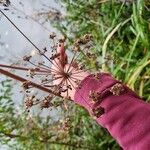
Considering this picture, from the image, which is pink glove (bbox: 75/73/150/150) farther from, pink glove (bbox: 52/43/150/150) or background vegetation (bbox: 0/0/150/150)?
background vegetation (bbox: 0/0/150/150)

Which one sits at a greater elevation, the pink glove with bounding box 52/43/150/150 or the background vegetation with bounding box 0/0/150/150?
the background vegetation with bounding box 0/0/150/150

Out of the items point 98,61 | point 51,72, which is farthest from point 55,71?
point 98,61

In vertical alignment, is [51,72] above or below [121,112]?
above

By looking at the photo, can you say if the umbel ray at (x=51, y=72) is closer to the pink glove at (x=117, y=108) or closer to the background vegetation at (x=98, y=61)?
the pink glove at (x=117, y=108)

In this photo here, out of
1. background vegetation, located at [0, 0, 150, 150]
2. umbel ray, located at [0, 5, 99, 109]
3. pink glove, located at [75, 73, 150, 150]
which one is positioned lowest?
pink glove, located at [75, 73, 150, 150]

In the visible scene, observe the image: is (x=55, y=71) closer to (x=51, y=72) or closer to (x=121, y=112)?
(x=51, y=72)

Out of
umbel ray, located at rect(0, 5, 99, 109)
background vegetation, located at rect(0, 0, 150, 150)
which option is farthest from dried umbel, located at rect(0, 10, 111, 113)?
background vegetation, located at rect(0, 0, 150, 150)

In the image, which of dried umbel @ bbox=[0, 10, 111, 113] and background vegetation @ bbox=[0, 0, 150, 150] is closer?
dried umbel @ bbox=[0, 10, 111, 113]

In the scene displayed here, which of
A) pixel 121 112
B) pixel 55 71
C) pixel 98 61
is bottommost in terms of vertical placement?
pixel 121 112
